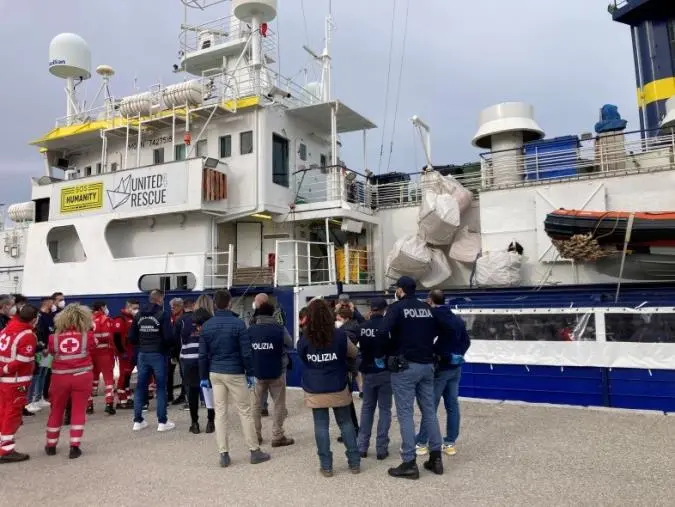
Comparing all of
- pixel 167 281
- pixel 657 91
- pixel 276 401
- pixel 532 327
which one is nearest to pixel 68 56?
pixel 167 281

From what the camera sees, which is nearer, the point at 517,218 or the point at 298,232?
the point at 517,218

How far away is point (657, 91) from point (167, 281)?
1665cm

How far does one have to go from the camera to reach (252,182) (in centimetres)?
1273

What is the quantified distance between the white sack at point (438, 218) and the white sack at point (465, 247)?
1.09 feet

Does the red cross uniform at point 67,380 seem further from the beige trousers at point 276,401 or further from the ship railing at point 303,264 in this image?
the ship railing at point 303,264

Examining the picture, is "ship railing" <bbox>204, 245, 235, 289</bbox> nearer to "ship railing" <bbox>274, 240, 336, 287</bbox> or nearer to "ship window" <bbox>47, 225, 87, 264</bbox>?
"ship railing" <bbox>274, 240, 336, 287</bbox>

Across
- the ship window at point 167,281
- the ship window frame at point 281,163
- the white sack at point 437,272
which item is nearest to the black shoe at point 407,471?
the white sack at point 437,272

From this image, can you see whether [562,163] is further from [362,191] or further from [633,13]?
[633,13]

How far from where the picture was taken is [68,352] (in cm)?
575

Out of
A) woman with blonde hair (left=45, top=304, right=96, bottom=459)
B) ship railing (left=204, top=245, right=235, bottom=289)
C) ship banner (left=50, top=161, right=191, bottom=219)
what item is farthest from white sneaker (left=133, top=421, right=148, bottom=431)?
ship banner (left=50, top=161, right=191, bottom=219)

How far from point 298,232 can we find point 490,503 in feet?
33.0

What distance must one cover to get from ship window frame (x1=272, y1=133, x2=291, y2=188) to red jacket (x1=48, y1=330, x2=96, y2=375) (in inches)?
310

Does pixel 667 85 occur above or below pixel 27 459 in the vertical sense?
above

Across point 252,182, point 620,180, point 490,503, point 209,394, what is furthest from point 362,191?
point 490,503
